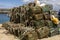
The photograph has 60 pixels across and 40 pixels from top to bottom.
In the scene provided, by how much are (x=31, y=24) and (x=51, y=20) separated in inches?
38.4

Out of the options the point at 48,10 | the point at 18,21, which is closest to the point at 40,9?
the point at 48,10

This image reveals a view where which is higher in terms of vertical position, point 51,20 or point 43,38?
point 51,20

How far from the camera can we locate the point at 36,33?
237 inches

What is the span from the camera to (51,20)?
7.17 m

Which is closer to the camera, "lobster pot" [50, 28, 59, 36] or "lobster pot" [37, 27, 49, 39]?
"lobster pot" [37, 27, 49, 39]

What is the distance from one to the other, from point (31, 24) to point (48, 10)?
108 cm

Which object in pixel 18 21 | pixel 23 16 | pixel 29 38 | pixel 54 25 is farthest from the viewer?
pixel 18 21

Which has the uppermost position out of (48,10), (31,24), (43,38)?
(48,10)

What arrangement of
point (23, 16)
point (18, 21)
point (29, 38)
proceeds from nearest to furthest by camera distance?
point (29, 38) → point (23, 16) → point (18, 21)

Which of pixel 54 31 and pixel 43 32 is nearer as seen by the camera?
pixel 43 32

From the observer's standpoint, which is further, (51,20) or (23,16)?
(23,16)

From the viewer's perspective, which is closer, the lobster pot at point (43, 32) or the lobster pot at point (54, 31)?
the lobster pot at point (43, 32)

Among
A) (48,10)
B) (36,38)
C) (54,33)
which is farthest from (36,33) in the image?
(48,10)

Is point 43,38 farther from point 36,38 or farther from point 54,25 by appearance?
point 54,25
